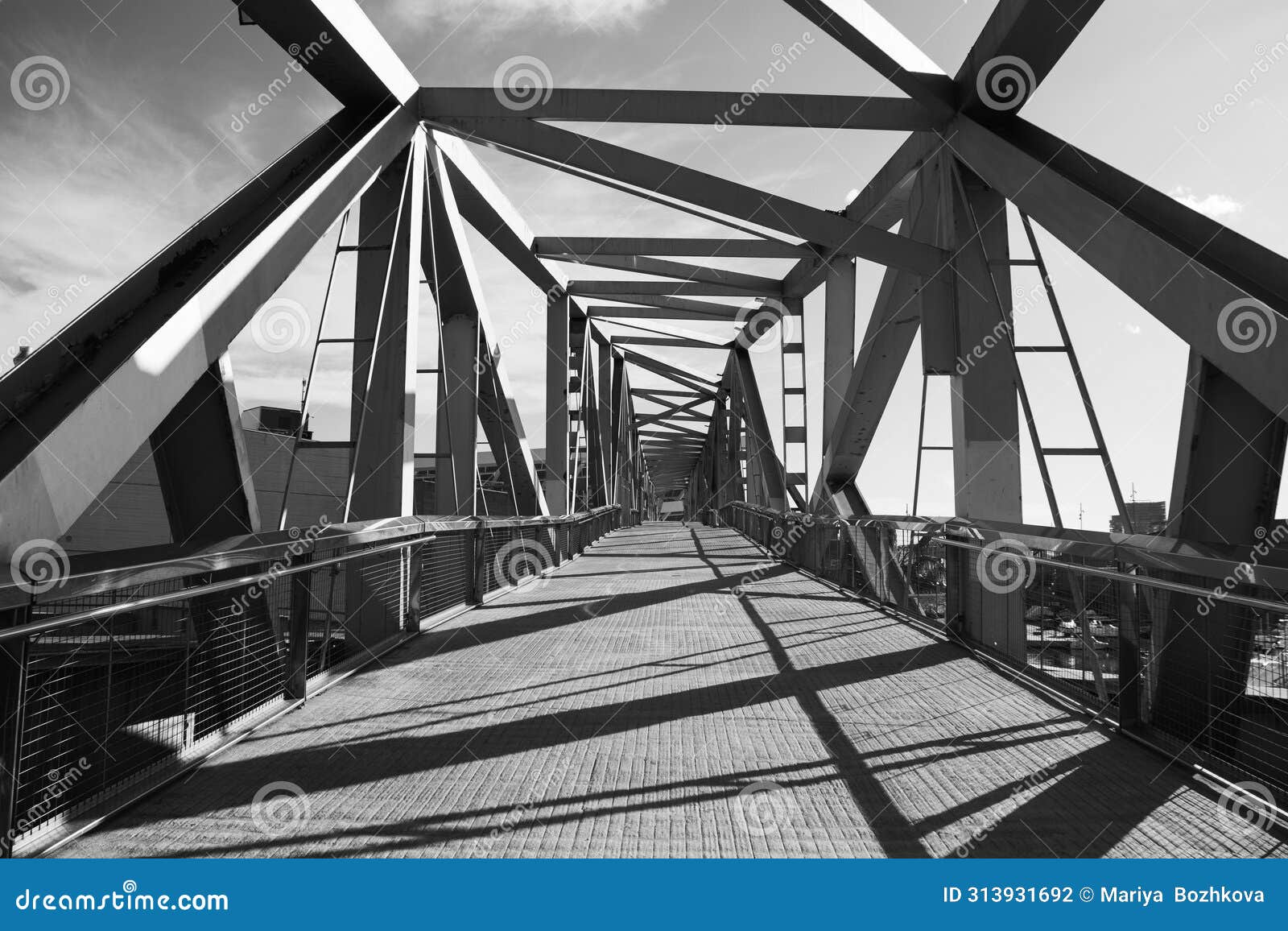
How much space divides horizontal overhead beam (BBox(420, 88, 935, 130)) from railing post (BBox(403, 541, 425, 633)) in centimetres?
354

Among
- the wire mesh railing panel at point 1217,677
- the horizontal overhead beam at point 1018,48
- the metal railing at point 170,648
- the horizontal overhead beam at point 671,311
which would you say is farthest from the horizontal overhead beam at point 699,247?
the wire mesh railing panel at point 1217,677

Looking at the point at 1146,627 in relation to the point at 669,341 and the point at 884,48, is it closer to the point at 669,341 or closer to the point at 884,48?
the point at 884,48

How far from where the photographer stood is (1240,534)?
3443 mm

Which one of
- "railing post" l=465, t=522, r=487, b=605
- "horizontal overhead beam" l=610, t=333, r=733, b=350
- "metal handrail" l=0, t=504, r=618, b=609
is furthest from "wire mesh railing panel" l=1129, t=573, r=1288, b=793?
"horizontal overhead beam" l=610, t=333, r=733, b=350

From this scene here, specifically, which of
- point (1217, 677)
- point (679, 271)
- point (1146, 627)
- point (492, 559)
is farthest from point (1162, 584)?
point (679, 271)

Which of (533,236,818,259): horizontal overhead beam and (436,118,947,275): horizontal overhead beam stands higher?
(533,236,818,259): horizontal overhead beam

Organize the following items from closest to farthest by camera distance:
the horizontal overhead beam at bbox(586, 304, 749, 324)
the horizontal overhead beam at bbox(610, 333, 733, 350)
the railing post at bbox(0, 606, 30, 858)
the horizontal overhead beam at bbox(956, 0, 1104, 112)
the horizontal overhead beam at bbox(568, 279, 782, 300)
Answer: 1. the railing post at bbox(0, 606, 30, 858)
2. the horizontal overhead beam at bbox(956, 0, 1104, 112)
3. the horizontal overhead beam at bbox(568, 279, 782, 300)
4. the horizontal overhead beam at bbox(586, 304, 749, 324)
5. the horizontal overhead beam at bbox(610, 333, 733, 350)

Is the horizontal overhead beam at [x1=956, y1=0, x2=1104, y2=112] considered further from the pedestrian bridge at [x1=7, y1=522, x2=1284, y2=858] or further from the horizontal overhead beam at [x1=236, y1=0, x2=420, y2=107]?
the horizontal overhead beam at [x1=236, y1=0, x2=420, y2=107]

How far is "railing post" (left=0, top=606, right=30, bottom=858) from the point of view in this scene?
87.7 inches

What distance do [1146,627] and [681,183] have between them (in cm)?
535

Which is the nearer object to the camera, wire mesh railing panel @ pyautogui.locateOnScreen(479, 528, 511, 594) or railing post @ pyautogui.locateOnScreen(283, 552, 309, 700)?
railing post @ pyautogui.locateOnScreen(283, 552, 309, 700)

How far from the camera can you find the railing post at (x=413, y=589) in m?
6.09

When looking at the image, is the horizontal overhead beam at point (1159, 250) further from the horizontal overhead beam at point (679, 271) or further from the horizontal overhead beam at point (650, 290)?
the horizontal overhead beam at point (650, 290)

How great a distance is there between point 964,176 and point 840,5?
1.64 metres
